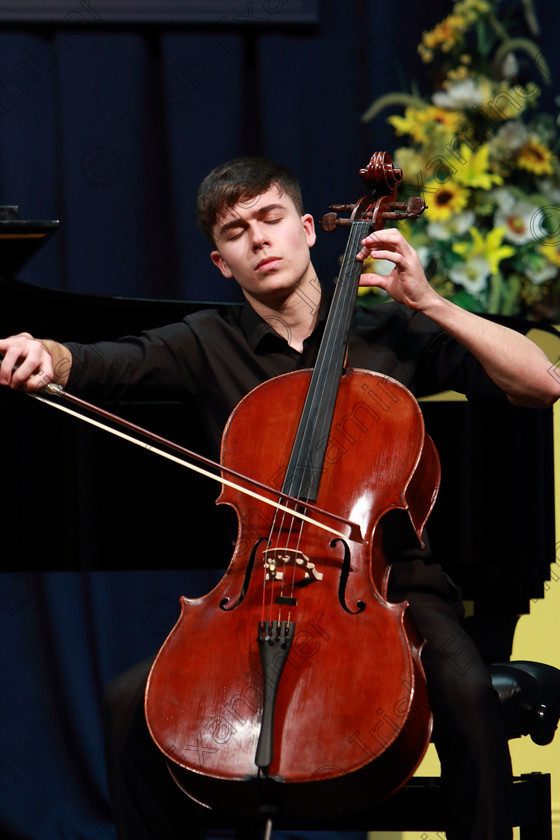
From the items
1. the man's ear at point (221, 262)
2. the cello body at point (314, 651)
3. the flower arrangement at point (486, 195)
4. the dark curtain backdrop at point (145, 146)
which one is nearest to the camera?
the cello body at point (314, 651)

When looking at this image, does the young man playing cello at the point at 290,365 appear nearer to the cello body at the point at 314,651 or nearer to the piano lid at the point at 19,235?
the cello body at the point at 314,651

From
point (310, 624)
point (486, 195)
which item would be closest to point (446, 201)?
point (486, 195)

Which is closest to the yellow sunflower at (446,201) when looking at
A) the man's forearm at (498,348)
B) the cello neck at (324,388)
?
the cello neck at (324,388)

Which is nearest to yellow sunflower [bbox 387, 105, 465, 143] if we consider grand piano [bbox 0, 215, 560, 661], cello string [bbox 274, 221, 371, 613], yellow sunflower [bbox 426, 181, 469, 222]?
yellow sunflower [bbox 426, 181, 469, 222]

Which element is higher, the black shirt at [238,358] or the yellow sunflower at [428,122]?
the yellow sunflower at [428,122]

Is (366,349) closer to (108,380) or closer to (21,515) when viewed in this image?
(108,380)

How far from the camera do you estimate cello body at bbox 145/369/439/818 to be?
115 centimetres

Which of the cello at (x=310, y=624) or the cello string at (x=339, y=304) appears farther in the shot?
the cello string at (x=339, y=304)

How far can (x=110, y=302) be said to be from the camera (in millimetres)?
1989

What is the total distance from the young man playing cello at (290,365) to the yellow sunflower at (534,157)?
0.83 m

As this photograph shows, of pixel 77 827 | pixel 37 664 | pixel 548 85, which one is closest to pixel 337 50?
pixel 548 85

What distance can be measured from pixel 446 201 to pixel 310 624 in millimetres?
1400

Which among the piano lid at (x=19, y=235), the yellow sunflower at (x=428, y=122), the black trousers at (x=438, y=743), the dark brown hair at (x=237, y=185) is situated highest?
the yellow sunflower at (x=428, y=122)

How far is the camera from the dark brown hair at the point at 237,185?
166 centimetres
